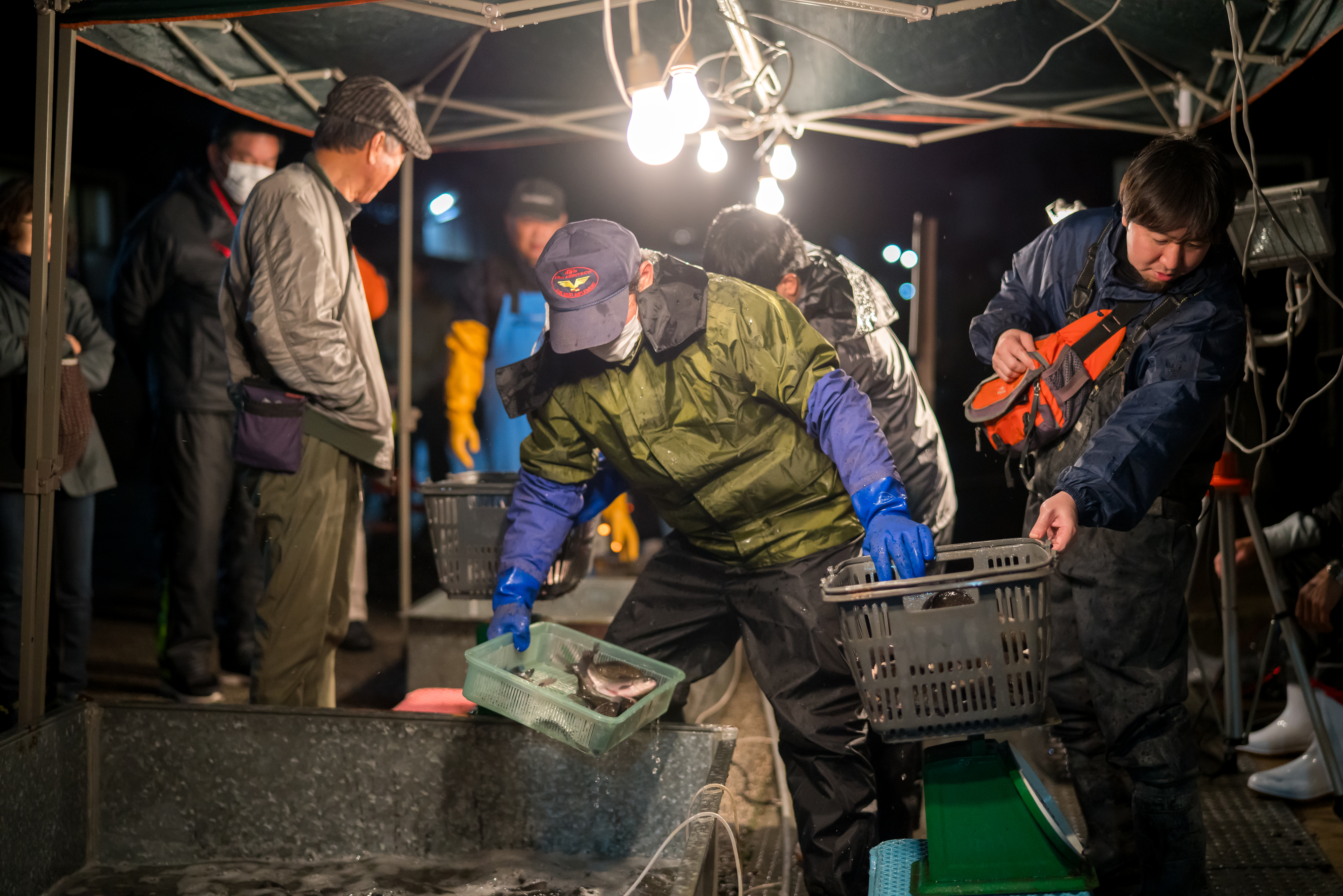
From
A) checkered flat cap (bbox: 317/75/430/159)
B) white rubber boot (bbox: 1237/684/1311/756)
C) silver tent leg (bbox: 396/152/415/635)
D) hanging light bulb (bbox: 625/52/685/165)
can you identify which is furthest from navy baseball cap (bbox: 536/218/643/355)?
white rubber boot (bbox: 1237/684/1311/756)

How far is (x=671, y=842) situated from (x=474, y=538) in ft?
3.73

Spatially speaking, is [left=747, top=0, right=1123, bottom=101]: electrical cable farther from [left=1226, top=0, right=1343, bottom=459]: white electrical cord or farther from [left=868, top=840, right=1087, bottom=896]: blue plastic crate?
[left=868, top=840, right=1087, bottom=896]: blue plastic crate

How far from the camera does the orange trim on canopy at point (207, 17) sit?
8.98 ft

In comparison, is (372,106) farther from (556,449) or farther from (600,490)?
(600,490)

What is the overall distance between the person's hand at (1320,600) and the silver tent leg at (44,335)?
4.16 meters

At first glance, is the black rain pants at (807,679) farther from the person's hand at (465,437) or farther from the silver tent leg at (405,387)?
the person's hand at (465,437)

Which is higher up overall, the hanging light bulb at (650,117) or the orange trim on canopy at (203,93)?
the orange trim on canopy at (203,93)

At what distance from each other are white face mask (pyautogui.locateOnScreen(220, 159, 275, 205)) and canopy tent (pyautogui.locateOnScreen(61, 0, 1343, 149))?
0.25 metres

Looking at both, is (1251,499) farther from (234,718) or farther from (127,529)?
(127,529)

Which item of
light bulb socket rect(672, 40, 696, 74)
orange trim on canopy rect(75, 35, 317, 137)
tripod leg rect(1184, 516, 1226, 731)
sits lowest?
tripod leg rect(1184, 516, 1226, 731)

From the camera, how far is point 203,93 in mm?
4281

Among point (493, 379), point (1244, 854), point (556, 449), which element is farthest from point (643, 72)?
point (1244, 854)

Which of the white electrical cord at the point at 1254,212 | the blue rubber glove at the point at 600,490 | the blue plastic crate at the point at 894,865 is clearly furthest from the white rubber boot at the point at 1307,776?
the blue rubber glove at the point at 600,490

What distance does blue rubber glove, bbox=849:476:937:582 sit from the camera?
2.31 metres
